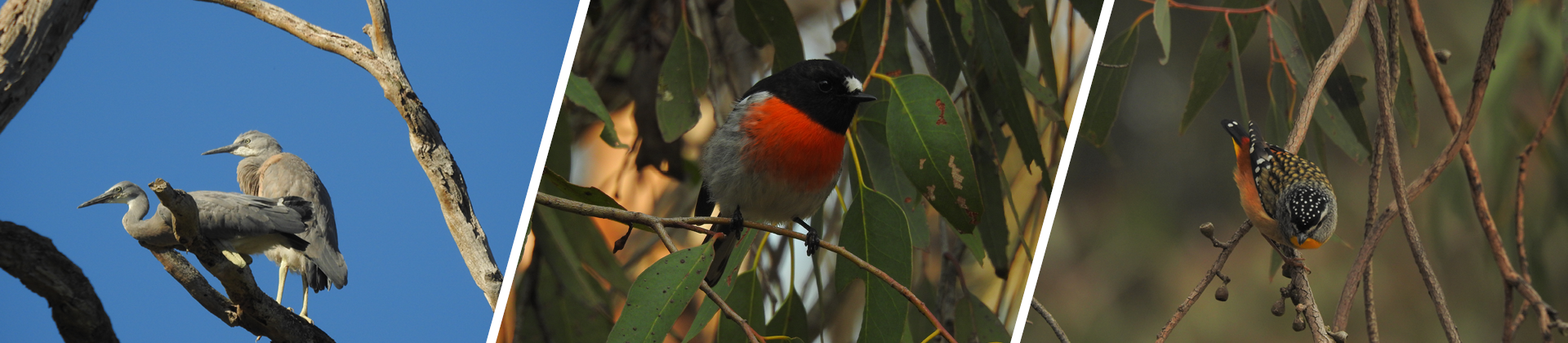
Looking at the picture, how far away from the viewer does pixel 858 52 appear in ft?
3.36

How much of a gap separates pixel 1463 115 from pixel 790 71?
0.67 m

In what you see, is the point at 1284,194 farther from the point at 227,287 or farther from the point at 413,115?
the point at 227,287

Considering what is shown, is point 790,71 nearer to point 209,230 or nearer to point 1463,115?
point 1463,115

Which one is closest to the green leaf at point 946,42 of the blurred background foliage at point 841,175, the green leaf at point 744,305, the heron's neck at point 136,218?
the blurred background foliage at point 841,175

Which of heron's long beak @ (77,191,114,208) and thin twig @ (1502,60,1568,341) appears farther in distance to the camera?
heron's long beak @ (77,191,114,208)

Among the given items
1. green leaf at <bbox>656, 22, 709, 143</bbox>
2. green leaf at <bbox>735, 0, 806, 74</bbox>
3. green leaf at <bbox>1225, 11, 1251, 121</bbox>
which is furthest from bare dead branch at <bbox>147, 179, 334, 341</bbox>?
green leaf at <bbox>1225, 11, 1251, 121</bbox>

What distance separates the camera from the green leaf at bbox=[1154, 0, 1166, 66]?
35.4 inches

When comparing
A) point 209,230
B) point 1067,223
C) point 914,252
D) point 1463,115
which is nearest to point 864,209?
point 914,252

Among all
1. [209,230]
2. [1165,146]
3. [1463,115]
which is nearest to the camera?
[1463,115]

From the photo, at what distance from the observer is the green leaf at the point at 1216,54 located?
34.7 inches

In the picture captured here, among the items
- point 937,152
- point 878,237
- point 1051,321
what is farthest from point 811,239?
point 1051,321

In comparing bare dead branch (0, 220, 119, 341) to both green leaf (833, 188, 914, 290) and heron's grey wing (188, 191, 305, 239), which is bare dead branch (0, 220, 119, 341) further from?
green leaf (833, 188, 914, 290)

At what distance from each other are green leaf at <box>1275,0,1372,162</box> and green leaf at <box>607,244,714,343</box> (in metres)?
0.68

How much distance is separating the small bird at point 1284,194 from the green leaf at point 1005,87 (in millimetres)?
245
